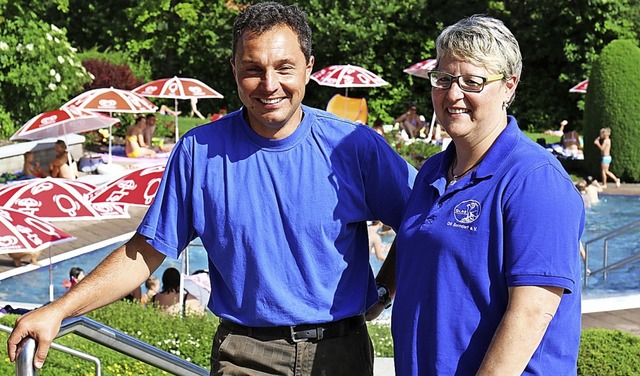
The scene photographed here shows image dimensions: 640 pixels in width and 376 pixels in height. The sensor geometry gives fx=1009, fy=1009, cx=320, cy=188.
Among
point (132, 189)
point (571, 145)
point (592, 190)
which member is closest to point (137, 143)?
point (592, 190)

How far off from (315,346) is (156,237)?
23.3 inches

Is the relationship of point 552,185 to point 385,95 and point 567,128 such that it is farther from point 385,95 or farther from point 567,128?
point 385,95

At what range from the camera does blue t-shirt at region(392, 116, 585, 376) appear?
2482mm

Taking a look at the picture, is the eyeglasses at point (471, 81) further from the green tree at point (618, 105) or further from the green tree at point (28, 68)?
the green tree at point (618, 105)

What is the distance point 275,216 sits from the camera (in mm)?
3029

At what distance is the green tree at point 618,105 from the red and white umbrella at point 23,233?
1403 centimetres

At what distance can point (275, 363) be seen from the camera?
309 cm

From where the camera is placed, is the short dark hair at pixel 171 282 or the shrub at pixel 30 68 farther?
the shrub at pixel 30 68

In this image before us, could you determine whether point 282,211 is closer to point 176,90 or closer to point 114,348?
point 114,348

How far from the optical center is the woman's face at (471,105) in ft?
8.66

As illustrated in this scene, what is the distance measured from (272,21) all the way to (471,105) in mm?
701

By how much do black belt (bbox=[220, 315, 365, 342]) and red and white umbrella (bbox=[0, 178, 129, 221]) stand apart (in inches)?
261

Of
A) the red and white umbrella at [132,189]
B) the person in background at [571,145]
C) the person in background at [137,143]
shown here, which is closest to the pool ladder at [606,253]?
the red and white umbrella at [132,189]

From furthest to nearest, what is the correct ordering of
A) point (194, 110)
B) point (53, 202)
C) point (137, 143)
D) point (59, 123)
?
point (194, 110)
point (137, 143)
point (59, 123)
point (53, 202)
